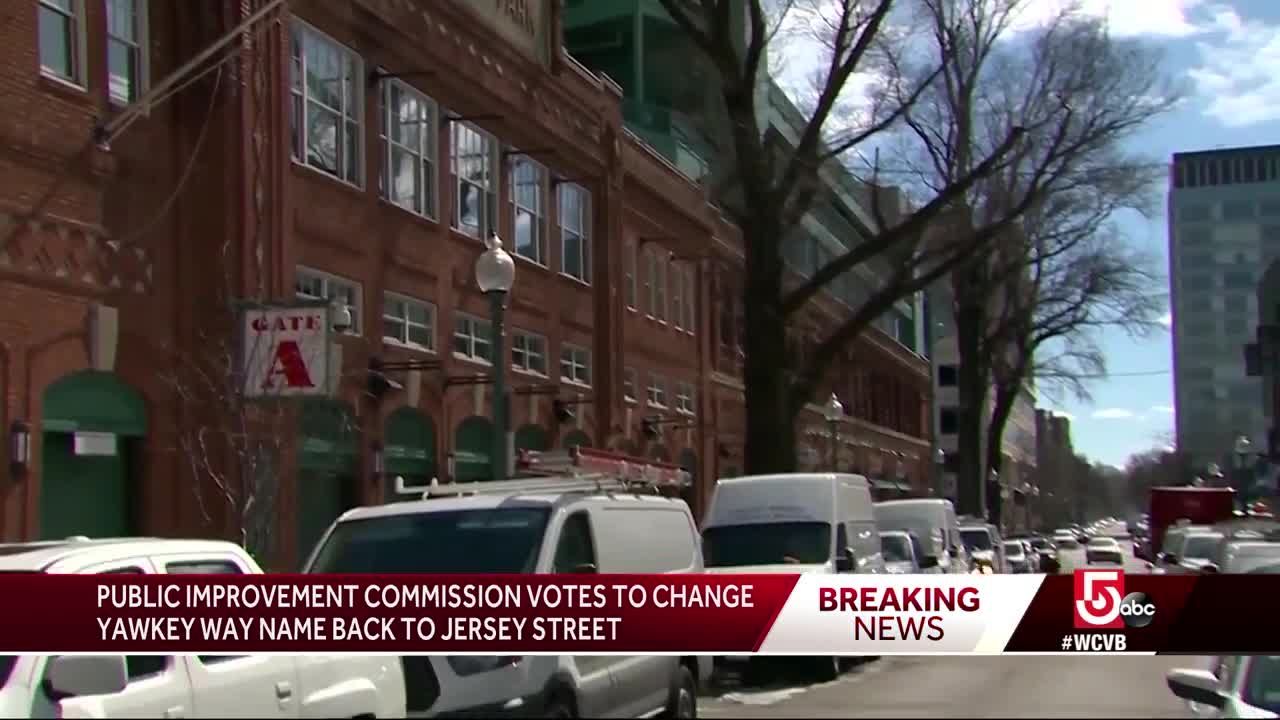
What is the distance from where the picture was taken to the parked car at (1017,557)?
150 feet

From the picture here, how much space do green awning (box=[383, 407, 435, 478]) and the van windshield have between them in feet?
20.0

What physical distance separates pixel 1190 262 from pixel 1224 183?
7.39 m

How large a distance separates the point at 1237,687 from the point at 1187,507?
1708 inches

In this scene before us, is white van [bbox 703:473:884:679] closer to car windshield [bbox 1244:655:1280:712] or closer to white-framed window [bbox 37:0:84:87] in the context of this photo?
white-framed window [bbox 37:0:84:87]

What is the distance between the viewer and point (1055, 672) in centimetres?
1753

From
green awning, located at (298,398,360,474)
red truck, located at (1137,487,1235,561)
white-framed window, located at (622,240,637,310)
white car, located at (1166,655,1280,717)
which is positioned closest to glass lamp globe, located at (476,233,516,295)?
green awning, located at (298,398,360,474)

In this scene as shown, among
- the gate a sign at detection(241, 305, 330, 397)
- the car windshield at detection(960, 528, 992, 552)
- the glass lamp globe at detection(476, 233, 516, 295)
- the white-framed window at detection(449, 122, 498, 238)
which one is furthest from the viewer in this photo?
the car windshield at detection(960, 528, 992, 552)

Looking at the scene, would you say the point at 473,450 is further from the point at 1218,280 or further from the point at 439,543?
the point at 1218,280

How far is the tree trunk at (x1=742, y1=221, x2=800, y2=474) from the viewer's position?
97.5 ft

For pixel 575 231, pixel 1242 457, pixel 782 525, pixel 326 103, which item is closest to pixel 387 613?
pixel 782 525

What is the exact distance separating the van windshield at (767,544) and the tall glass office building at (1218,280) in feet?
119

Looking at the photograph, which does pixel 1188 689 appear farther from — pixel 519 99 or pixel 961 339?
pixel 961 339

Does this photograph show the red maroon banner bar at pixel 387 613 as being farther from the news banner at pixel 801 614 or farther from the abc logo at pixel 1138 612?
the abc logo at pixel 1138 612

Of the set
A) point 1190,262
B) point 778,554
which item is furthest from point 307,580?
point 1190,262
